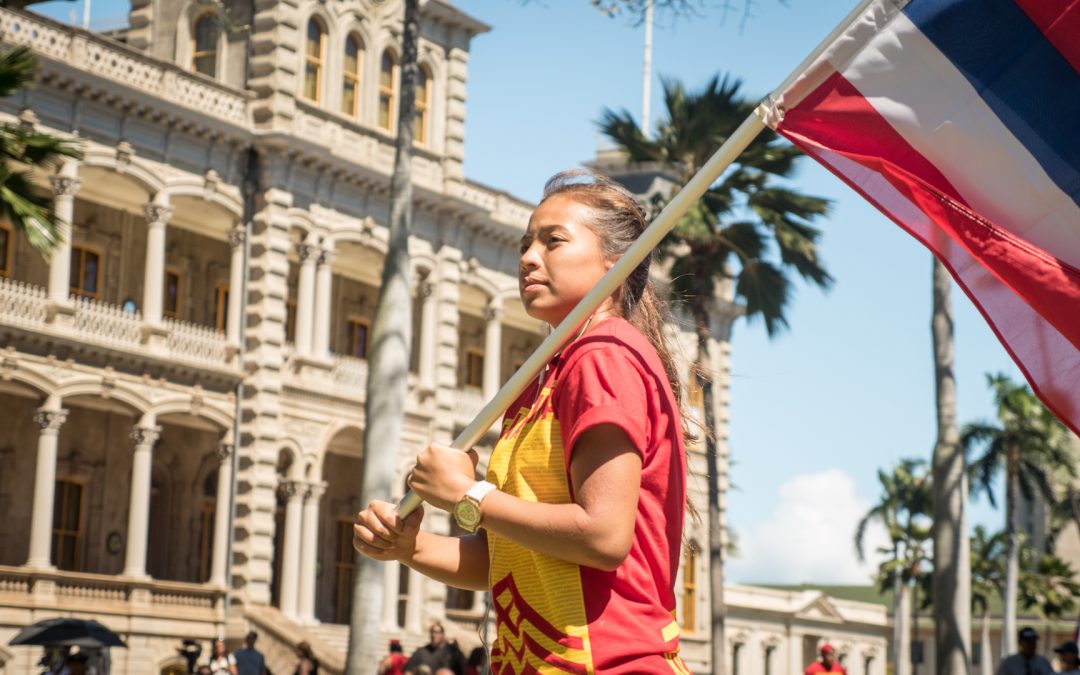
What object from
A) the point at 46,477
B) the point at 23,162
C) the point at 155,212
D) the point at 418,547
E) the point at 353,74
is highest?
the point at 353,74

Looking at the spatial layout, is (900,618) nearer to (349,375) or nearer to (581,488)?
(349,375)

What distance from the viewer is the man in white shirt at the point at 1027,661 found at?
14.3 m

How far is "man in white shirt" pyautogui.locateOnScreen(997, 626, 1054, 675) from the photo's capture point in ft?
46.9

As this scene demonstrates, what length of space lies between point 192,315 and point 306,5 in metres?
6.64

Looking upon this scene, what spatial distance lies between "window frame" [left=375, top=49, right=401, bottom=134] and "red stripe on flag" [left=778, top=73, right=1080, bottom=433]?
32.0 meters

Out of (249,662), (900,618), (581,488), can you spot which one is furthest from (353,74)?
(900,618)

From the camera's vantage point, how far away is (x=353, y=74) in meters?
34.5

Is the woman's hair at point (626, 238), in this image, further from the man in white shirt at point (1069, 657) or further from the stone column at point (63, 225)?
the stone column at point (63, 225)

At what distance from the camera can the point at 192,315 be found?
106ft

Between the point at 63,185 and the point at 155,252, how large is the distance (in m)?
2.47

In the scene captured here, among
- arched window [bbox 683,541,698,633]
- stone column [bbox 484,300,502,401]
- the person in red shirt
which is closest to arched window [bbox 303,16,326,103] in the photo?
stone column [bbox 484,300,502,401]

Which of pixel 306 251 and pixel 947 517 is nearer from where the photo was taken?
pixel 947 517

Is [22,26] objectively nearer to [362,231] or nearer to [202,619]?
[362,231]

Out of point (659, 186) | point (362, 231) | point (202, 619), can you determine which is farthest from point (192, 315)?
point (659, 186)
